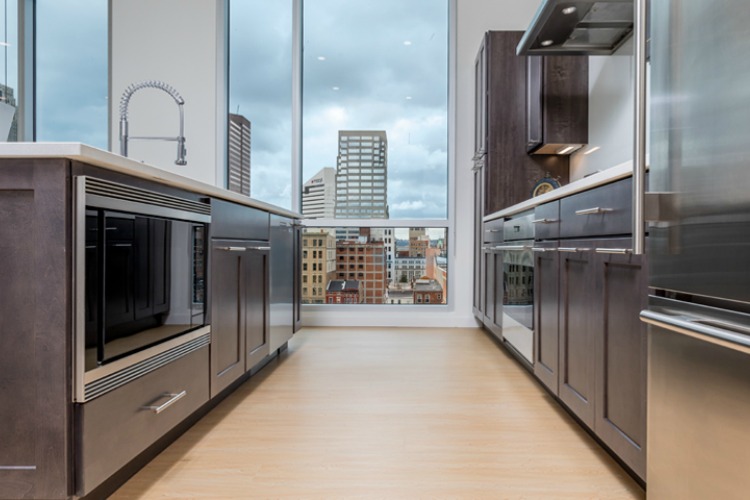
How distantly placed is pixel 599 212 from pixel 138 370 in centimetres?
142

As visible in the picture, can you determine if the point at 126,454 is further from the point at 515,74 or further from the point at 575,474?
the point at 515,74

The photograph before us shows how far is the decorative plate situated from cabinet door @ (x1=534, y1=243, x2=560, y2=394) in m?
1.36

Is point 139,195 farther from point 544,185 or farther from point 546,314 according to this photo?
point 544,185

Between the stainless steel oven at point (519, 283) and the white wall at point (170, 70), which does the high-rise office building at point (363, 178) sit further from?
the stainless steel oven at point (519, 283)

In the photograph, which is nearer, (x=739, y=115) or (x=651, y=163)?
(x=739, y=115)

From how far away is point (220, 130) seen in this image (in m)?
3.79

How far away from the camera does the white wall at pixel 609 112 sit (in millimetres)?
2410

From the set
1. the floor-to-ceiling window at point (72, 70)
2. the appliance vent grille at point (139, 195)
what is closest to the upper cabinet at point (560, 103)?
the appliance vent grille at point (139, 195)

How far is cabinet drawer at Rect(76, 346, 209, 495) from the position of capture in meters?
0.95

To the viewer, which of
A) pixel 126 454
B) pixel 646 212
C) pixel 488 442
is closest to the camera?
pixel 646 212

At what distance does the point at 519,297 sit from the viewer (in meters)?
2.21

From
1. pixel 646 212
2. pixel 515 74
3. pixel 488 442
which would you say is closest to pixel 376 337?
pixel 488 442

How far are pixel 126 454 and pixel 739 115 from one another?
150 centimetres

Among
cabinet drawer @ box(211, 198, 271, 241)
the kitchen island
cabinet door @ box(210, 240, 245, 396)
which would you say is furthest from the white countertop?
cabinet door @ box(210, 240, 245, 396)
